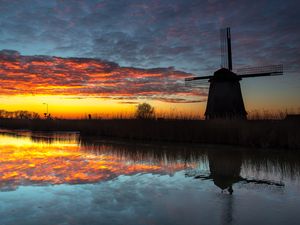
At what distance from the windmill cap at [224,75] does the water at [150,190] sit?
480 inches

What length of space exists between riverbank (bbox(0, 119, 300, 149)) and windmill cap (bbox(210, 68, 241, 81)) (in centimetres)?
676

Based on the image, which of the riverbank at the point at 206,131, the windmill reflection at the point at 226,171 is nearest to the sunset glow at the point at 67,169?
the windmill reflection at the point at 226,171

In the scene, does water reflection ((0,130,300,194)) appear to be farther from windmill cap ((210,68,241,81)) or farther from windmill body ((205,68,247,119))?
windmill cap ((210,68,241,81))

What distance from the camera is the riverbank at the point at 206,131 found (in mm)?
13539

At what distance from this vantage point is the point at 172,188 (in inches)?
270

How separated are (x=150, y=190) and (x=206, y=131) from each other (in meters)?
10.1

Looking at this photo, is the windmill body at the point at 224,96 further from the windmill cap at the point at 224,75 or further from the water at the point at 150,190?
the water at the point at 150,190

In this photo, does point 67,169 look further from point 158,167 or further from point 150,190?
point 150,190

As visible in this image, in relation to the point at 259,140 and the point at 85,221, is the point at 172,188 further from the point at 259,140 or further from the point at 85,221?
the point at 259,140

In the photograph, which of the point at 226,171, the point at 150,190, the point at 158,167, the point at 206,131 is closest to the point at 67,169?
the point at 158,167

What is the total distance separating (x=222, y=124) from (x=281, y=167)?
659 centimetres

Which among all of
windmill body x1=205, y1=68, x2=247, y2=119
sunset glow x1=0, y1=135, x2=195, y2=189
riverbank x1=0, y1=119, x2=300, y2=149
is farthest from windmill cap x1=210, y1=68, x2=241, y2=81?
sunset glow x1=0, y1=135, x2=195, y2=189

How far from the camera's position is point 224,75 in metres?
22.8

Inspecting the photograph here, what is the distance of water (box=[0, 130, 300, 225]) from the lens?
480 centimetres
